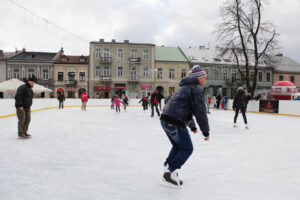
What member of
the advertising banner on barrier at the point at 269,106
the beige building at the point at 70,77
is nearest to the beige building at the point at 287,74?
the advertising banner on barrier at the point at 269,106

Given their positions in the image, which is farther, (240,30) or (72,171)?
(240,30)

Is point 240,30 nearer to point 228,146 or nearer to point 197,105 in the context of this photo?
point 228,146

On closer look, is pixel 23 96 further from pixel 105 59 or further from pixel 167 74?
pixel 167 74

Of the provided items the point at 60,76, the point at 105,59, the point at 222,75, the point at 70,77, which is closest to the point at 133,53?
the point at 105,59

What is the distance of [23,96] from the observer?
5.84 metres

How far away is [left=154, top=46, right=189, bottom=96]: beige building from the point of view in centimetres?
3603

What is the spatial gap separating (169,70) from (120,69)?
23.5ft

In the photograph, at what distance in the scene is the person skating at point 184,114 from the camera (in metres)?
2.68

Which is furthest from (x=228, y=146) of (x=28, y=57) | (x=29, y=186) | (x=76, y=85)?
(x=28, y=57)

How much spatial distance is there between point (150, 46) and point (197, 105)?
35.2 meters

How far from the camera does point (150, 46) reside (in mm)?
36938

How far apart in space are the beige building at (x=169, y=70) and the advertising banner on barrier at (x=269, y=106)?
18167mm

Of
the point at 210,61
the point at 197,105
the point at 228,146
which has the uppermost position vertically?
the point at 210,61

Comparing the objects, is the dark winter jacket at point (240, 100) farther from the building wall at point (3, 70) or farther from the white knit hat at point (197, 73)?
the building wall at point (3, 70)
